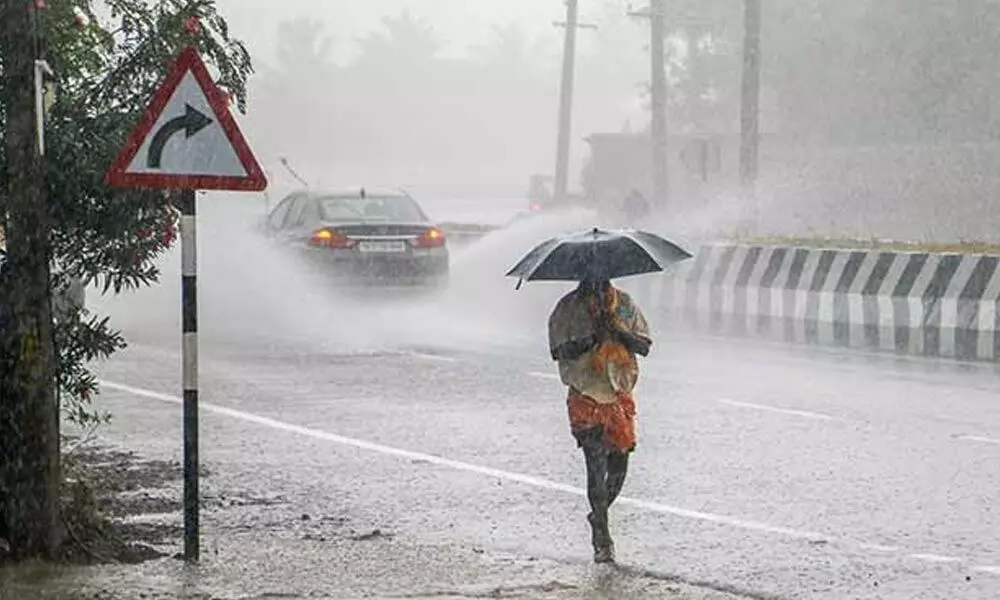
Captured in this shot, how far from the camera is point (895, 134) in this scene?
198ft

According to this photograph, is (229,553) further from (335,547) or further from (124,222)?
(124,222)

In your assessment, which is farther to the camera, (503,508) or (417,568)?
(503,508)

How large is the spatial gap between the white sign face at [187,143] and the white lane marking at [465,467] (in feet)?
10.3

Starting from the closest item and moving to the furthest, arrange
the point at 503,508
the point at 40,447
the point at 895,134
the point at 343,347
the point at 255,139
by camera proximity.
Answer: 1. the point at 40,447
2. the point at 503,508
3. the point at 343,347
4. the point at 895,134
5. the point at 255,139

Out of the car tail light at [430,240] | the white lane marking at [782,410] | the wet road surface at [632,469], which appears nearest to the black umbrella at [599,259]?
the wet road surface at [632,469]

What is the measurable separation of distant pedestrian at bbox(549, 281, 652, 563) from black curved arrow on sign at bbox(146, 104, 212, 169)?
1816mm

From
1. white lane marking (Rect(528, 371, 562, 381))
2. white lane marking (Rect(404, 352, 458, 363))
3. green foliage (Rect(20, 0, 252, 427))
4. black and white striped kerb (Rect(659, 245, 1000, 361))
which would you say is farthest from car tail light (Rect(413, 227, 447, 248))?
green foliage (Rect(20, 0, 252, 427))

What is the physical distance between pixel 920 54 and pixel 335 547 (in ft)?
166

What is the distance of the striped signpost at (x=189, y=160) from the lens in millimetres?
8781

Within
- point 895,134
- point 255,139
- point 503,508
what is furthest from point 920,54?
point 503,508

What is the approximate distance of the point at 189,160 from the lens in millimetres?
8898

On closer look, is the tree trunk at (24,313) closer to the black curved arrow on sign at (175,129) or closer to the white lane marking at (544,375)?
the black curved arrow on sign at (175,129)

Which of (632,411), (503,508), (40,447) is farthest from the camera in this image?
(503,508)

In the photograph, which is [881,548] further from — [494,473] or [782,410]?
[782,410]
